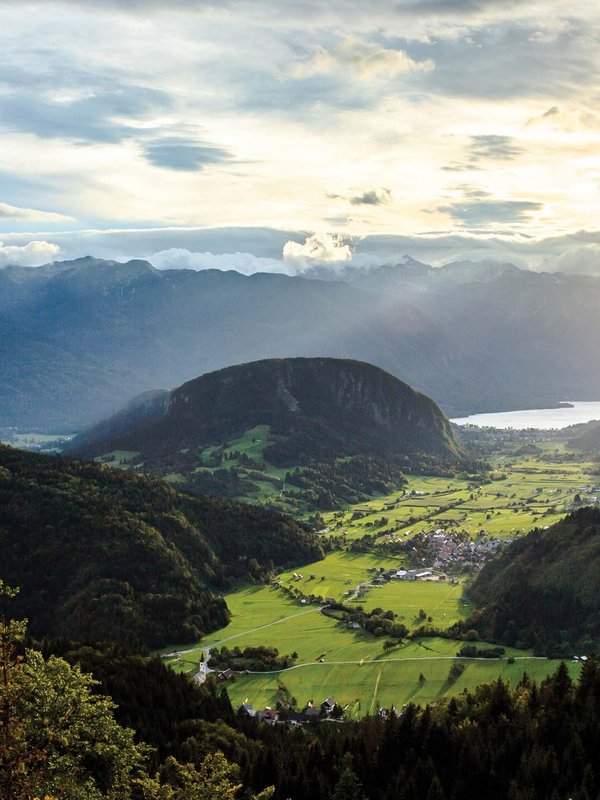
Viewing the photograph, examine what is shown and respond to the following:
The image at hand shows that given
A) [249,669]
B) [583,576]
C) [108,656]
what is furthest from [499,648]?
[108,656]

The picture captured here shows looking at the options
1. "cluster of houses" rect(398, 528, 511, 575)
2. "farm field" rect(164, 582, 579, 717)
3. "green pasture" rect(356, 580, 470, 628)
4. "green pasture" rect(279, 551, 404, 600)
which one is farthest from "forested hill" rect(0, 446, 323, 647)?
"green pasture" rect(356, 580, 470, 628)

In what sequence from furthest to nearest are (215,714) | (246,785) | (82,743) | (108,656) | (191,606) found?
(191,606) < (108,656) < (215,714) < (246,785) < (82,743)

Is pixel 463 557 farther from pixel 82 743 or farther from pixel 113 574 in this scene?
pixel 82 743

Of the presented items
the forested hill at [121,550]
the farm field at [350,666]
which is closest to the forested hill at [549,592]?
the farm field at [350,666]

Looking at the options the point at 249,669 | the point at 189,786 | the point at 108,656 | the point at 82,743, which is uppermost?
the point at 82,743

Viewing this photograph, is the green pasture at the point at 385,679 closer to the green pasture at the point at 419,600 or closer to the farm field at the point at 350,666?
the farm field at the point at 350,666

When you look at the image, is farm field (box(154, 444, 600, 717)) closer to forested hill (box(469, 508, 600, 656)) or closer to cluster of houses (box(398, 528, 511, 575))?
cluster of houses (box(398, 528, 511, 575))

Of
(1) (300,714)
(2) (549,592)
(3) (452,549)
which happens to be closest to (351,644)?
(1) (300,714)
